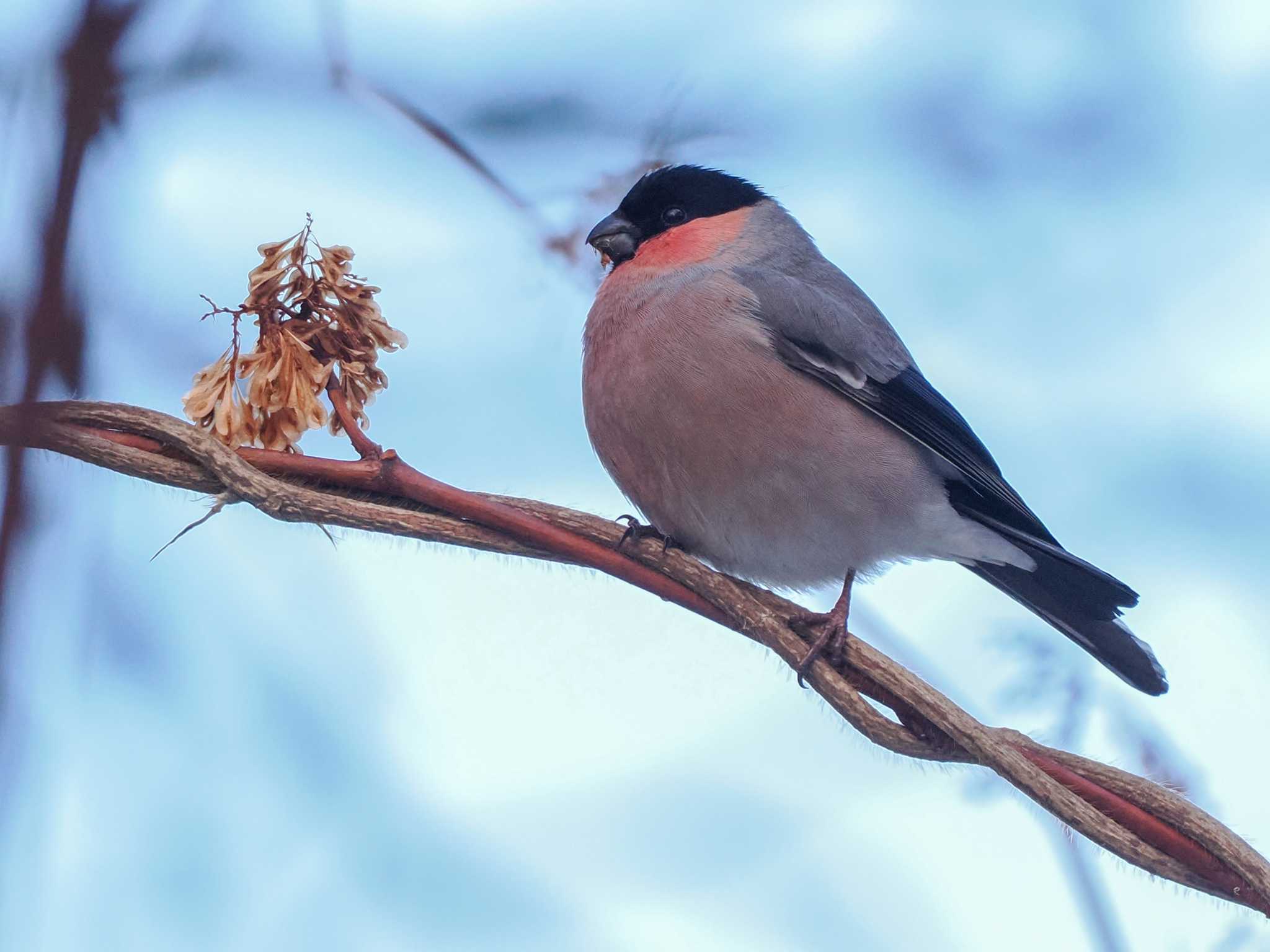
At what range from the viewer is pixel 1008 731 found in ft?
5.68

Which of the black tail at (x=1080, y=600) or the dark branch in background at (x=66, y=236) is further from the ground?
the black tail at (x=1080, y=600)

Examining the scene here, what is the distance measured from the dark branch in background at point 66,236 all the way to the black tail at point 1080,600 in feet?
7.45

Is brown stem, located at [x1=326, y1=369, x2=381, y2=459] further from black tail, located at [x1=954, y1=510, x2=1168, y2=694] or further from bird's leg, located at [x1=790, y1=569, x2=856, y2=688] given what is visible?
black tail, located at [x1=954, y1=510, x2=1168, y2=694]

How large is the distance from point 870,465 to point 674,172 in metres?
1.16

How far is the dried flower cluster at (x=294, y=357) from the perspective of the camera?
6.09 ft

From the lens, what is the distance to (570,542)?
1.77 m

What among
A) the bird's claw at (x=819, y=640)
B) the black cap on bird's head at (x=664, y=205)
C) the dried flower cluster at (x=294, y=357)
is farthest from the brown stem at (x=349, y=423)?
the black cap on bird's head at (x=664, y=205)

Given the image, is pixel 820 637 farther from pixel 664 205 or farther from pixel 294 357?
pixel 664 205

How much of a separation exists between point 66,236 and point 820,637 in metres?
1.43

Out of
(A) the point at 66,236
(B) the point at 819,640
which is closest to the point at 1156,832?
(B) the point at 819,640

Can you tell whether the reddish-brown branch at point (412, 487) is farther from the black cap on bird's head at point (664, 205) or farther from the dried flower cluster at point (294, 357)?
the black cap on bird's head at point (664, 205)

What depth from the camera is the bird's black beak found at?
10.6ft

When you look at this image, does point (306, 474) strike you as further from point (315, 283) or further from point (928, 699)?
point (928, 699)

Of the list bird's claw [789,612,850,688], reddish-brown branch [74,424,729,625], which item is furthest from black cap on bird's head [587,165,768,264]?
reddish-brown branch [74,424,729,625]
